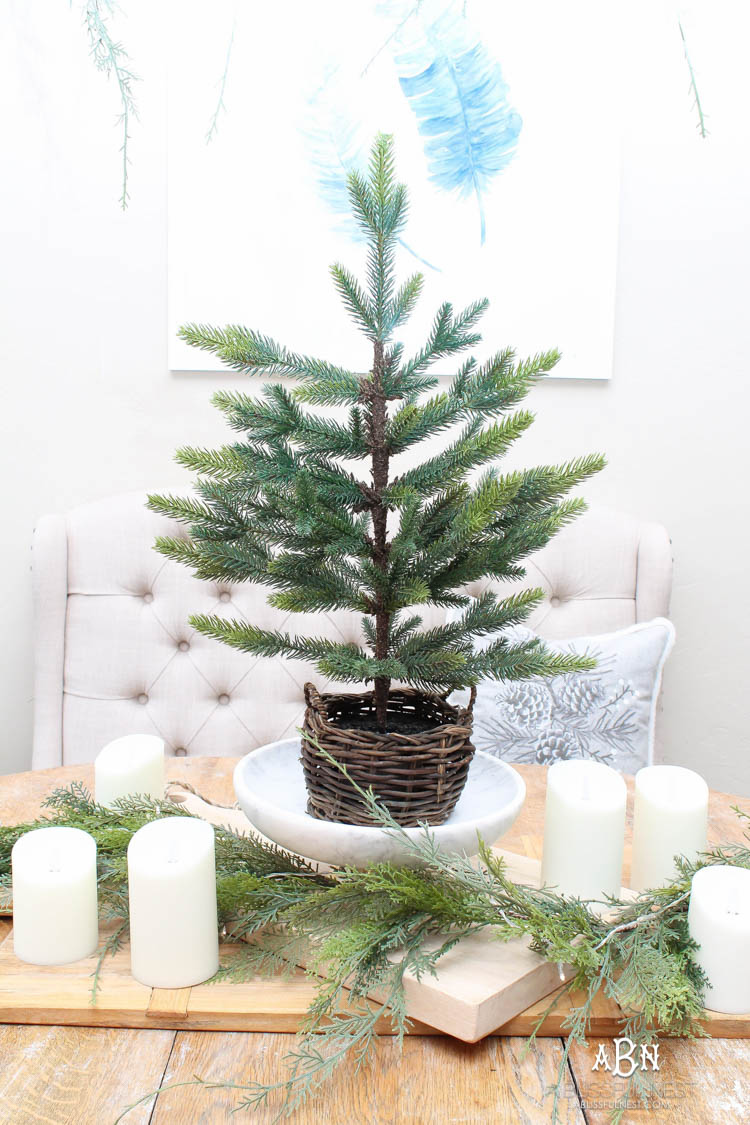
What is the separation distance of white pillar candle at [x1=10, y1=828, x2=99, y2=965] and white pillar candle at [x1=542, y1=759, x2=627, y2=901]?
1.26 ft

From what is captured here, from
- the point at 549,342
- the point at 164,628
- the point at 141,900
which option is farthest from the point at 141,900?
the point at 549,342

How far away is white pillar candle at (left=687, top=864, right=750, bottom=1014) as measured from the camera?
658 mm

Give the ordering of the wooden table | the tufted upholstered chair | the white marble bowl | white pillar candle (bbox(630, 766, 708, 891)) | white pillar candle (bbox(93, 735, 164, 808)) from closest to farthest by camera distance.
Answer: the wooden table
the white marble bowl
white pillar candle (bbox(630, 766, 708, 891))
white pillar candle (bbox(93, 735, 164, 808))
the tufted upholstered chair

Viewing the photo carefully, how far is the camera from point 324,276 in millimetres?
1930

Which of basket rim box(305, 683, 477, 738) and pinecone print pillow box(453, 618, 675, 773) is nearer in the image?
basket rim box(305, 683, 477, 738)

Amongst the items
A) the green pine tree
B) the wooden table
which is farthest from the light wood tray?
the green pine tree

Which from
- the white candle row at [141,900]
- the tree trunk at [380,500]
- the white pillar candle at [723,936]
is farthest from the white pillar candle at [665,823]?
the white candle row at [141,900]

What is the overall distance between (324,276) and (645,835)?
1.42 m

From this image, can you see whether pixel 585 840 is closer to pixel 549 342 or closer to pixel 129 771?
pixel 129 771

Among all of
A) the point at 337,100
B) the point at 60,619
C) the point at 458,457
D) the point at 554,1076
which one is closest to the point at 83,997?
the point at 554,1076

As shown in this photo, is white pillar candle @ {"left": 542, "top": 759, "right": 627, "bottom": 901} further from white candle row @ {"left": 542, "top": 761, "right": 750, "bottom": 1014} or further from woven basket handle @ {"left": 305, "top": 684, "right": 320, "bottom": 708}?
woven basket handle @ {"left": 305, "top": 684, "right": 320, "bottom": 708}

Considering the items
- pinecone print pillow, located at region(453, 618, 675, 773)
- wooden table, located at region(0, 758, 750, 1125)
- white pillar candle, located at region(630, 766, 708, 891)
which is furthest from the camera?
pinecone print pillow, located at region(453, 618, 675, 773)

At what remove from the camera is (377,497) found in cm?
76

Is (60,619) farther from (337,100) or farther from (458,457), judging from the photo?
(458,457)
